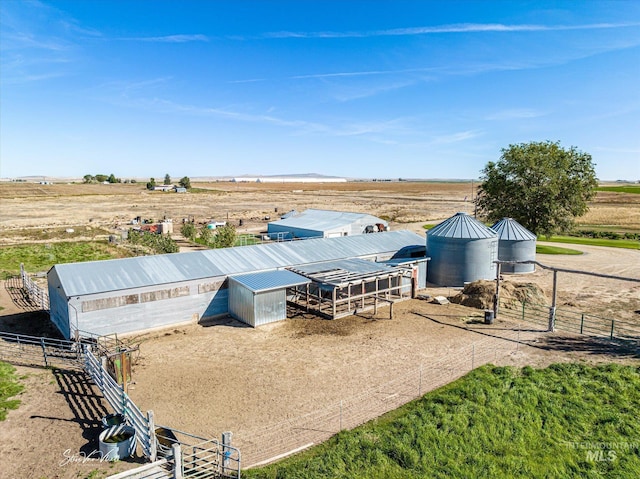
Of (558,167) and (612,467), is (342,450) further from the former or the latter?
(558,167)

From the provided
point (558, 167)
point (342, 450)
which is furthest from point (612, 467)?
point (558, 167)

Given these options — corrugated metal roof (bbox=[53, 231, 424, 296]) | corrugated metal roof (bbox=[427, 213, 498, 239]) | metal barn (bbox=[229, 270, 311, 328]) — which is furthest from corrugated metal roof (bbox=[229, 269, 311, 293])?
corrugated metal roof (bbox=[427, 213, 498, 239])

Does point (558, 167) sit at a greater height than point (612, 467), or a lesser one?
greater

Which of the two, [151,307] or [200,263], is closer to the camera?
[151,307]

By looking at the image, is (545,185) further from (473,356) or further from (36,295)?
(36,295)

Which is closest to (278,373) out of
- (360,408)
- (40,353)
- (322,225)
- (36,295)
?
(360,408)

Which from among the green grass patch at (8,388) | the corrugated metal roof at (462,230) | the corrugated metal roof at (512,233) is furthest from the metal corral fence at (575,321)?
the green grass patch at (8,388)
